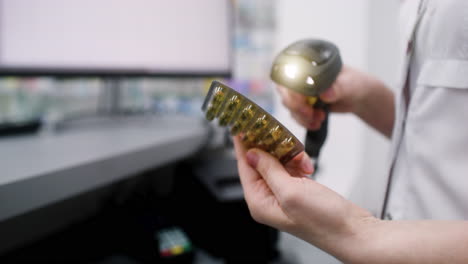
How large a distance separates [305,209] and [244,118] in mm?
103

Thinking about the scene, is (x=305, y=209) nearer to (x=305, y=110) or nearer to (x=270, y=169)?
(x=270, y=169)

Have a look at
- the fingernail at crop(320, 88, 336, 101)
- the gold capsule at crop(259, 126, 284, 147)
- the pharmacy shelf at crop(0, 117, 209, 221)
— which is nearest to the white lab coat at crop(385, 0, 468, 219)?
the fingernail at crop(320, 88, 336, 101)

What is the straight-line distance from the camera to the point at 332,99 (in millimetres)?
480

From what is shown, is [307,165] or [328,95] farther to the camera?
[328,95]

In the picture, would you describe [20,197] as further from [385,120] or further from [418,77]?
[385,120]

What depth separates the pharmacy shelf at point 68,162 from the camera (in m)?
0.27

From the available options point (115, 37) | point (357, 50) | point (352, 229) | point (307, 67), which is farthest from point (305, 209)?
point (357, 50)

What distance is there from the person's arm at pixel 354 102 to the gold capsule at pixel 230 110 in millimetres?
173

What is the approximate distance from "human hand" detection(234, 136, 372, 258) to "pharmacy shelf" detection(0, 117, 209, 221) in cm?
20

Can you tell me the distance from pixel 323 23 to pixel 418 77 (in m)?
0.75

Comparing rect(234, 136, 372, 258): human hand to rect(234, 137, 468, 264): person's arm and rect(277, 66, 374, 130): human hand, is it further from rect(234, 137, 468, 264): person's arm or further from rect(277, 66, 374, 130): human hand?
rect(277, 66, 374, 130): human hand

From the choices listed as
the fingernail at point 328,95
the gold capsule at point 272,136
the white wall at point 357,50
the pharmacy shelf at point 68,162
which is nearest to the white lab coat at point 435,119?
the fingernail at point 328,95

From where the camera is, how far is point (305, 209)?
25cm

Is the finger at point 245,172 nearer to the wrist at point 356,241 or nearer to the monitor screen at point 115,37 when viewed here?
the wrist at point 356,241
